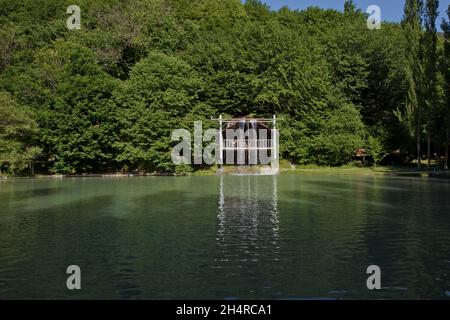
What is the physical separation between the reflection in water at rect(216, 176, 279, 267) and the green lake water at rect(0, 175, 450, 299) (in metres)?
0.03

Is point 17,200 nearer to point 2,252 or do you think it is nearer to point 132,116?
point 2,252

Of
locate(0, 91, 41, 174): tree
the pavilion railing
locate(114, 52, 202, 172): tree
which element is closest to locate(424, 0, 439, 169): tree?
the pavilion railing

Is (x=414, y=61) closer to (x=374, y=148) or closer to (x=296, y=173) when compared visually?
(x=374, y=148)

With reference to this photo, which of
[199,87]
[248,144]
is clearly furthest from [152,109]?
[248,144]

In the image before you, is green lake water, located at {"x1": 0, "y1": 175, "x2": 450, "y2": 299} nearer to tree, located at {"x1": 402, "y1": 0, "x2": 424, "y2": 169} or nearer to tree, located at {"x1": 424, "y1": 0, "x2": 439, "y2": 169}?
tree, located at {"x1": 424, "y1": 0, "x2": 439, "y2": 169}

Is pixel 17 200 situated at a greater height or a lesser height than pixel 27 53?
lesser

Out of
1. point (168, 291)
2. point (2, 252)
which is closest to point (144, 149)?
point (2, 252)

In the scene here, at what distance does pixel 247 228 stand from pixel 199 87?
37569mm

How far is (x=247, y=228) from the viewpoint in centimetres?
1648

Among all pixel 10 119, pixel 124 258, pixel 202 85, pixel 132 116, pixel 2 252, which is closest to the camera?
pixel 124 258

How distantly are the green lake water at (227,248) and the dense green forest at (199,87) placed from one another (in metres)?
24.2

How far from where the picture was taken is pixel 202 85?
176 feet

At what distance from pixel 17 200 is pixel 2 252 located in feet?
45.0
